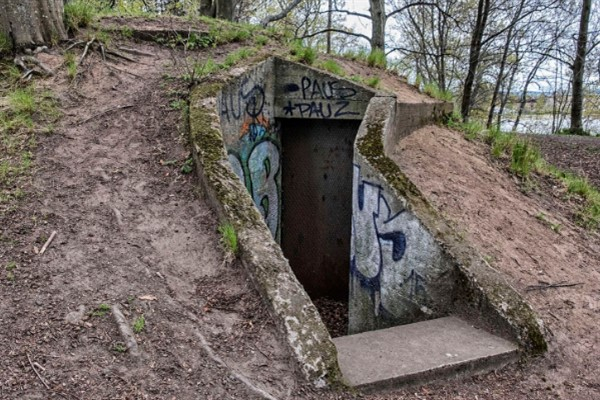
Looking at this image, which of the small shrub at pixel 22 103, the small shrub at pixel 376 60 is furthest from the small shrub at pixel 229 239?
the small shrub at pixel 376 60

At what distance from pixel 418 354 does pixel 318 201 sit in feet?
15.8

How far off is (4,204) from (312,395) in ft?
9.41

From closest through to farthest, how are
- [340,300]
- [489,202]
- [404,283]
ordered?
[404,283] < [489,202] < [340,300]

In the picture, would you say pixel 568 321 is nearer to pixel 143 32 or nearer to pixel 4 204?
pixel 4 204

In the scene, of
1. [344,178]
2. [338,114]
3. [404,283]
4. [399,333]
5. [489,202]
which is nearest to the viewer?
[399,333]

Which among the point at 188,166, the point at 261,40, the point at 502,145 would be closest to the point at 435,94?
the point at 502,145

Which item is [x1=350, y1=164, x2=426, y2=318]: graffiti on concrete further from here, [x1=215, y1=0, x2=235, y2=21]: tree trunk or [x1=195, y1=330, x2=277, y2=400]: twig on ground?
[x1=215, y1=0, x2=235, y2=21]: tree trunk

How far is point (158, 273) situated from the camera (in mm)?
3670

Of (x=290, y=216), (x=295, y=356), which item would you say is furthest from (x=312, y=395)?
(x=290, y=216)

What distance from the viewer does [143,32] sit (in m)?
7.63

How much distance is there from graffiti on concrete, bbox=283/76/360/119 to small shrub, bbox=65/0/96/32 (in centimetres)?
303

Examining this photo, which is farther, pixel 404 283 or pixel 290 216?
pixel 290 216

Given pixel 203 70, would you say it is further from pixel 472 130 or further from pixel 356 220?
pixel 472 130

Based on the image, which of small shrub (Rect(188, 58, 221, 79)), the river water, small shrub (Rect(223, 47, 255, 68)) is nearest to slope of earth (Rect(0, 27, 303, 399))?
small shrub (Rect(188, 58, 221, 79))
